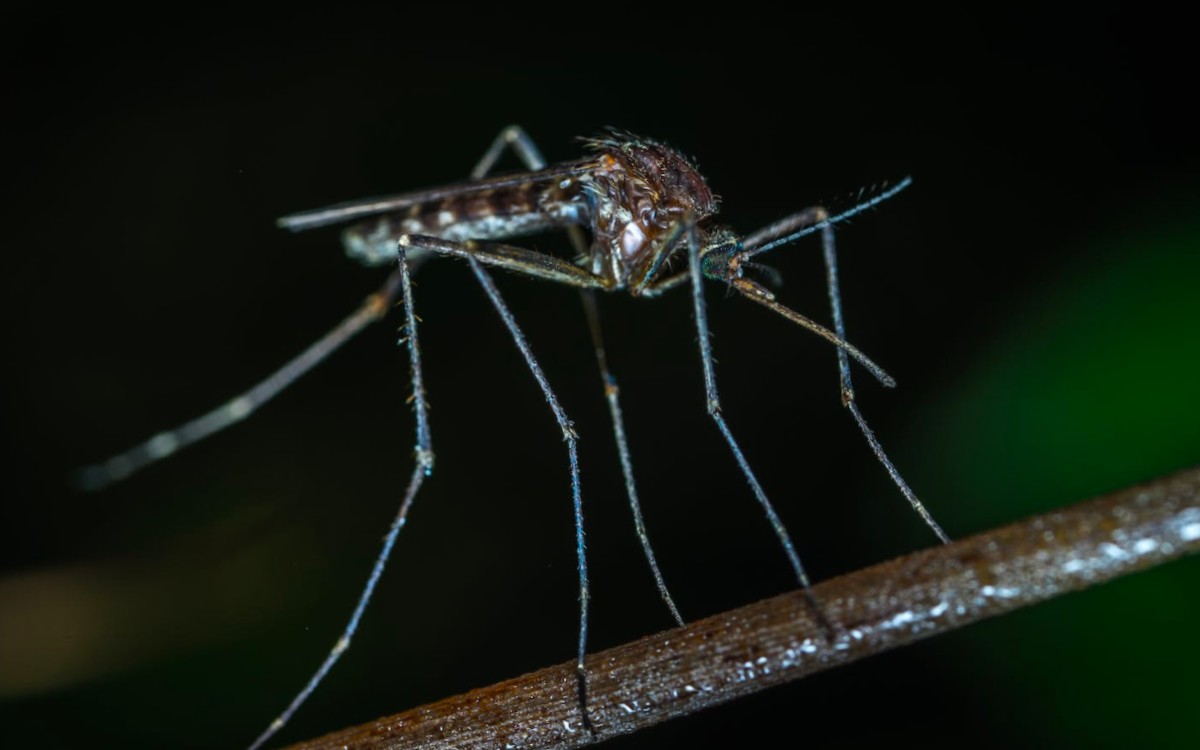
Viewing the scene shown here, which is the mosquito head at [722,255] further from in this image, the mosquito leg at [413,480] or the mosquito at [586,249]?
the mosquito leg at [413,480]

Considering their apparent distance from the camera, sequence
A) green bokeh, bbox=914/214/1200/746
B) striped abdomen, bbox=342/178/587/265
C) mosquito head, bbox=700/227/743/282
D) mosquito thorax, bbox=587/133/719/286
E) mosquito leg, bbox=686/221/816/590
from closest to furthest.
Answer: mosquito leg, bbox=686/221/816/590 → green bokeh, bbox=914/214/1200/746 → mosquito head, bbox=700/227/743/282 → mosquito thorax, bbox=587/133/719/286 → striped abdomen, bbox=342/178/587/265

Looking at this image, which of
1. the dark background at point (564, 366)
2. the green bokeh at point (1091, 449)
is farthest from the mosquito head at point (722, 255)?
the green bokeh at point (1091, 449)

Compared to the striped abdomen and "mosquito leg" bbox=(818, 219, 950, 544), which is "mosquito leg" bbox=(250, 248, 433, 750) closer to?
the striped abdomen

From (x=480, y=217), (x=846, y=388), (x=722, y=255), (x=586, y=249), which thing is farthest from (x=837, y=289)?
(x=480, y=217)

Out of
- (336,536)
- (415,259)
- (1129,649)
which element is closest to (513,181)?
(415,259)

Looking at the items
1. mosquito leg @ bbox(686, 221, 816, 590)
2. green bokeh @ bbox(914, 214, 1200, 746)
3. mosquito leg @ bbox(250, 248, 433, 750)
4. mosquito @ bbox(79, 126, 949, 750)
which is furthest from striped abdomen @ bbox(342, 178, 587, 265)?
green bokeh @ bbox(914, 214, 1200, 746)

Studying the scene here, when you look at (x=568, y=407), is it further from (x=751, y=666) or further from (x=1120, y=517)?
(x=1120, y=517)
